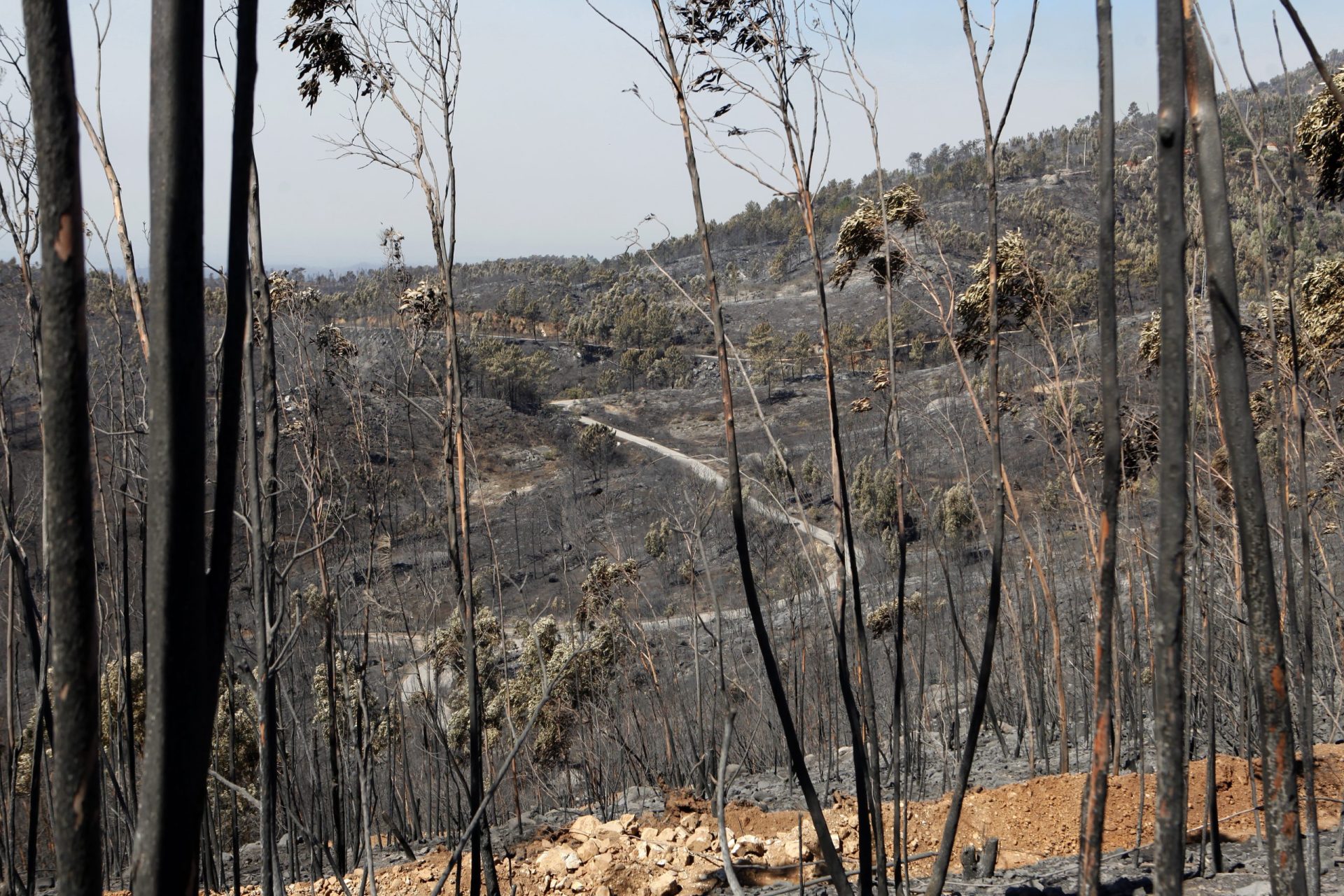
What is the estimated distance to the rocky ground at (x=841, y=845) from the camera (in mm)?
5840

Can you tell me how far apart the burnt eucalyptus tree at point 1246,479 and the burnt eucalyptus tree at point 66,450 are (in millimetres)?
1460

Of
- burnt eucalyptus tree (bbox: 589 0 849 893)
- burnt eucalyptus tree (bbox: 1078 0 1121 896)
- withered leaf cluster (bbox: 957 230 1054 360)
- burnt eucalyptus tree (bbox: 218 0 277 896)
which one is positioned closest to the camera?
burnt eucalyptus tree (bbox: 218 0 277 896)

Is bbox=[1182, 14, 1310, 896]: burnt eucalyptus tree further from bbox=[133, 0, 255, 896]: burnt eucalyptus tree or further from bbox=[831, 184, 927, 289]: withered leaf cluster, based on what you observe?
bbox=[831, 184, 927, 289]: withered leaf cluster

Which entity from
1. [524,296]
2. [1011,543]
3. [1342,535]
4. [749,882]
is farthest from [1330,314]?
[524,296]

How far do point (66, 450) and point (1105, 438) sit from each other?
1.56 meters

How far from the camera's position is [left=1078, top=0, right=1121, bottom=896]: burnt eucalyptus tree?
A: 1568 millimetres

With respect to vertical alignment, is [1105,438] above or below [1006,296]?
below

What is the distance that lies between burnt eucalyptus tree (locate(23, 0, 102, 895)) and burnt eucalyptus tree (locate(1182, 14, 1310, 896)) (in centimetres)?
146

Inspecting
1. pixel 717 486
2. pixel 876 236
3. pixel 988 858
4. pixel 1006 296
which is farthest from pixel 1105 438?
pixel 717 486

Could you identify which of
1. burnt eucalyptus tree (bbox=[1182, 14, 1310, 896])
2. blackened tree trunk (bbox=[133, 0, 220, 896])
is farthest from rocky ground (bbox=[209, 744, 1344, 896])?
blackened tree trunk (bbox=[133, 0, 220, 896])

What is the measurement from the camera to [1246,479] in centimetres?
145

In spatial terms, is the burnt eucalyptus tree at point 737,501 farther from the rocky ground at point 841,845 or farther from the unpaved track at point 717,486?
the unpaved track at point 717,486

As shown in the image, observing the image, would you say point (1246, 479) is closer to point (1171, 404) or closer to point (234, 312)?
point (1171, 404)

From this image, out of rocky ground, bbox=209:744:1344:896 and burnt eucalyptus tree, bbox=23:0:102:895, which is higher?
burnt eucalyptus tree, bbox=23:0:102:895
